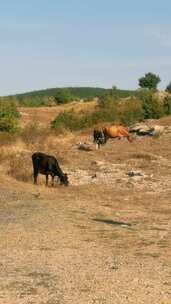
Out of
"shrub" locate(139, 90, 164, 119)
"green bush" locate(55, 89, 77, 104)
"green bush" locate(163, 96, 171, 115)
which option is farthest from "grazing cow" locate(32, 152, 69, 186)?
"green bush" locate(55, 89, 77, 104)

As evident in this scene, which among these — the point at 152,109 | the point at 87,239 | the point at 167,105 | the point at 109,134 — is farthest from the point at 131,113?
the point at 87,239

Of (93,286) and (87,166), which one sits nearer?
(93,286)

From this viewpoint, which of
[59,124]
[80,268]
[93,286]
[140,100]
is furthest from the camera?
[140,100]

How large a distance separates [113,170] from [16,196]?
9.47 metres

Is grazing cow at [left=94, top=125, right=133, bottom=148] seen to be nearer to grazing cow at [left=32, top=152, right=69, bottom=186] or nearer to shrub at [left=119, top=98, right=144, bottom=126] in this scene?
shrub at [left=119, top=98, right=144, bottom=126]

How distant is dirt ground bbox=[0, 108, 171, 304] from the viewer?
9.34 metres

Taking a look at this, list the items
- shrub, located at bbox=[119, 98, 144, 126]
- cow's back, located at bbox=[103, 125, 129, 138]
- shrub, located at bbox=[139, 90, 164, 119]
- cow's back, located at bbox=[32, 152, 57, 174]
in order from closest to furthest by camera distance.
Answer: cow's back, located at bbox=[32, 152, 57, 174] → cow's back, located at bbox=[103, 125, 129, 138] → shrub, located at bbox=[119, 98, 144, 126] → shrub, located at bbox=[139, 90, 164, 119]

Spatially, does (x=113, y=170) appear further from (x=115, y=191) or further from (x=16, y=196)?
(x=16, y=196)

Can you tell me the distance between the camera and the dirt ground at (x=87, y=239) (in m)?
9.34

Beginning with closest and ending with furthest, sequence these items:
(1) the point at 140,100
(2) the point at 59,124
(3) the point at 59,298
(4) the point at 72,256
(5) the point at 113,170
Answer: (3) the point at 59,298
(4) the point at 72,256
(5) the point at 113,170
(2) the point at 59,124
(1) the point at 140,100

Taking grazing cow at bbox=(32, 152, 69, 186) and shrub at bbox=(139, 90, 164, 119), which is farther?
shrub at bbox=(139, 90, 164, 119)

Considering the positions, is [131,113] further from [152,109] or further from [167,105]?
[167,105]

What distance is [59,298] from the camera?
29.2 ft

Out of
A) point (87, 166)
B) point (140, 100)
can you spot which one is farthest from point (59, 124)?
point (87, 166)
